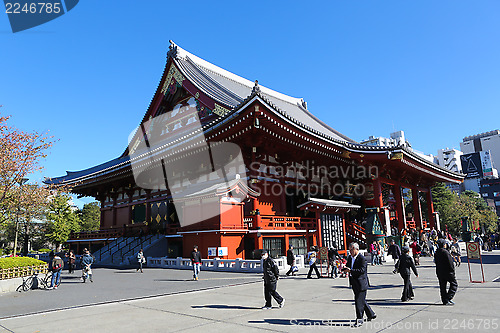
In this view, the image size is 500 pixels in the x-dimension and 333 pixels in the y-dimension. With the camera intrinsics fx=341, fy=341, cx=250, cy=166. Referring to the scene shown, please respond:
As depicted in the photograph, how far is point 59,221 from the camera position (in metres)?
42.3

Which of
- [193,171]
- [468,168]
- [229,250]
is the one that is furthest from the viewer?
[468,168]

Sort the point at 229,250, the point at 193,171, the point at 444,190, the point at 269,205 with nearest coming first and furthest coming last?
the point at 229,250 → the point at 269,205 → the point at 193,171 → the point at 444,190

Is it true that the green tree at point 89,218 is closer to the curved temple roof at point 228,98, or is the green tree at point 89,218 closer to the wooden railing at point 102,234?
the curved temple roof at point 228,98

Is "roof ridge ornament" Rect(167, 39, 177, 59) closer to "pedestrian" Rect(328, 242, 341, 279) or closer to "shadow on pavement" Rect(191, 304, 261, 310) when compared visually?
"pedestrian" Rect(328, 242, 341, 279)

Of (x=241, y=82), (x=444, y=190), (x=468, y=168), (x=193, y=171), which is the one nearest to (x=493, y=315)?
(x=193, y=171)

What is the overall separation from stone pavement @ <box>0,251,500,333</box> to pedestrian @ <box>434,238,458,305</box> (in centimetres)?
26

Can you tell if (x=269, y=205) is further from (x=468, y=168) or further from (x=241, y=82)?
(x=468, y=168)

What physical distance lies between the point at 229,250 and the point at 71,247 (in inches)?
940

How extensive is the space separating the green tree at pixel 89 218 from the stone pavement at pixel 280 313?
1938 inches

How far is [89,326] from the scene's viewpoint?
774 cm

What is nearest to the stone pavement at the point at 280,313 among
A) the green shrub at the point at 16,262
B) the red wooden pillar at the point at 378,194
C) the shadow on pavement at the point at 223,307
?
the shadow on pavement at the point at 223,307

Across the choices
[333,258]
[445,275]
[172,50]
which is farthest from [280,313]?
[172,50]

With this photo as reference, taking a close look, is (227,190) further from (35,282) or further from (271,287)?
(271,287)

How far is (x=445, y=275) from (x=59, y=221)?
44.3 m
